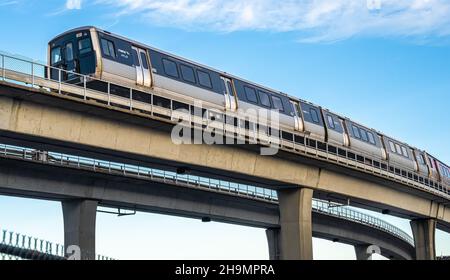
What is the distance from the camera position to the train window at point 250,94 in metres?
39.8

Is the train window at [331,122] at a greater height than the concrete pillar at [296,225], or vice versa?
the train window at [331,122]

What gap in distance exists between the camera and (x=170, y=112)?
107 ft

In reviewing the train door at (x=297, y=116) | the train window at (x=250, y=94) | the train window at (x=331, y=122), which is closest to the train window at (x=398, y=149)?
the train window at (x=331, y=122)

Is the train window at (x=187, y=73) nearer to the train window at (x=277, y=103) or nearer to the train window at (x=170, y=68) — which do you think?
the train window at (x=170, y=68)

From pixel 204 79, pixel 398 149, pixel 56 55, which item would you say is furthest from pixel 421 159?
pixel 56 55

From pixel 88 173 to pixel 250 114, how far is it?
12568mm

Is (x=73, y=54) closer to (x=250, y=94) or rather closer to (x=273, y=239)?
(x=250, y=94)

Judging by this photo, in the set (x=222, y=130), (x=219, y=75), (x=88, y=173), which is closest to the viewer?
(x=222, y=130)

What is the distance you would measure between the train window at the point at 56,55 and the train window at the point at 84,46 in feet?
7.64

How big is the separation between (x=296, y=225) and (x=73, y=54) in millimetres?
16736
